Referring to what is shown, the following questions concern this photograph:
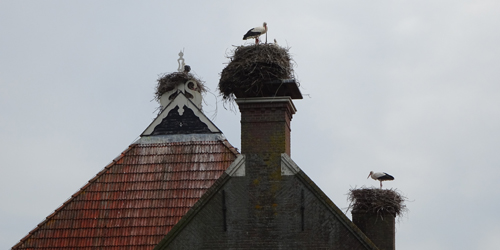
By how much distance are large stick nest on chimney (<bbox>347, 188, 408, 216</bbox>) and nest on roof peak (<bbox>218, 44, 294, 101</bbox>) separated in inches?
129

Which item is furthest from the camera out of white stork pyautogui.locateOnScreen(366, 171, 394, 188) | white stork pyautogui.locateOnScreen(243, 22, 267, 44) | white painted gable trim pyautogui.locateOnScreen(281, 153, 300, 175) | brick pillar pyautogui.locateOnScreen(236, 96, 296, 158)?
white stork pyautogui.locateOnScreen(366, 171, 394, 188)

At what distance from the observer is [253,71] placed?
14102 mm

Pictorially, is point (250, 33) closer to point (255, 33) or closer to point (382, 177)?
point (255, 33)

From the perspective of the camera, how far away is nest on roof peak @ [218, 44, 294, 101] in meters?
14.1

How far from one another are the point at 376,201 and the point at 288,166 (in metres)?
3.35

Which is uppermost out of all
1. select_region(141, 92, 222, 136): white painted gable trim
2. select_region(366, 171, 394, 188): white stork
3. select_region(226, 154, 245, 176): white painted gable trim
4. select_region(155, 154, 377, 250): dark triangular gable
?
select_region(141, 92, 222, 136): white painted gable trim

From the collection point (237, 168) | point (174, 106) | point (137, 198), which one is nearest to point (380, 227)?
point (237, 168)

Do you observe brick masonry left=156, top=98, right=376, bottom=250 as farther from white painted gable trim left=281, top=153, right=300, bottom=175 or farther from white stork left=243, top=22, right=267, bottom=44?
white stork left=243, top=22, right=267, bottom=44

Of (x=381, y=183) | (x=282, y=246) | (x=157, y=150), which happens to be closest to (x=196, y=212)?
(x=282, y=246)

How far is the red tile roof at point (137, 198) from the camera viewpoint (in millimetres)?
18516

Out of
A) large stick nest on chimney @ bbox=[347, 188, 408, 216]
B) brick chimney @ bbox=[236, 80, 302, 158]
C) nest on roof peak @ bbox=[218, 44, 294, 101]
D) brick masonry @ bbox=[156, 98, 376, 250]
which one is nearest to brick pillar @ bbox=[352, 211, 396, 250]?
large stick nest on chimney @ bbox=[347, 188, 408, 216]

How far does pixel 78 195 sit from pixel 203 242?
6.88m

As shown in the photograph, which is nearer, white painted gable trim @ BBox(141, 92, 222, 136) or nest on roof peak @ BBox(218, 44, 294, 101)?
nest on roof peak @ BBox(218, 44, 294, 101)

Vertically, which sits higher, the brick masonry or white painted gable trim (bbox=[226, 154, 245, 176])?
white painted gable trim (bbox=[226, 154, 245, 176])
